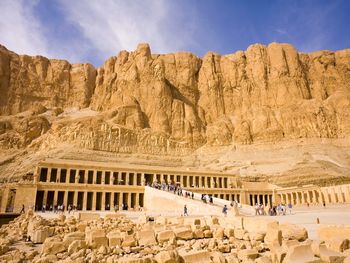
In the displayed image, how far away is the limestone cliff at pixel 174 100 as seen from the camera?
72.6 meters

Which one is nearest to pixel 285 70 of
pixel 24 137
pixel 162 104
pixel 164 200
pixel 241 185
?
pixel 162 104

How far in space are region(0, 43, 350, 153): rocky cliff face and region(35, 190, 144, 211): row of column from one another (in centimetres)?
1938

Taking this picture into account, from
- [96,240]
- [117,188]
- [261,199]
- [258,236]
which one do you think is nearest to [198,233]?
[258,236]

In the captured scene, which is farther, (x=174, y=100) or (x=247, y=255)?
(x=174, y=100)

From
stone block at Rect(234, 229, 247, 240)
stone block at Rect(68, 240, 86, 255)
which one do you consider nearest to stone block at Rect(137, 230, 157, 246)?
stone block at Rect(68, 240, 86, 255)

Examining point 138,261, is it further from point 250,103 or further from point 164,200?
point 250,103

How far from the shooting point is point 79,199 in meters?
46.9

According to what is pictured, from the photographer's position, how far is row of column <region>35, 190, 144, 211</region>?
145 ft

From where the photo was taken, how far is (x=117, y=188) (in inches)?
1896

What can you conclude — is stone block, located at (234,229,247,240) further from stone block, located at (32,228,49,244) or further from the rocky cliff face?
the rocky cliff face

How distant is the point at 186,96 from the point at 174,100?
7.62 m

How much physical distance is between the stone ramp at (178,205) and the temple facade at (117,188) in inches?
141

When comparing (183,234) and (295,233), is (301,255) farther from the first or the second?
(183,234)

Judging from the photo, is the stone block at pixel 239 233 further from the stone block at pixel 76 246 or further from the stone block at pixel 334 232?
the stone block at pixel 76 246
